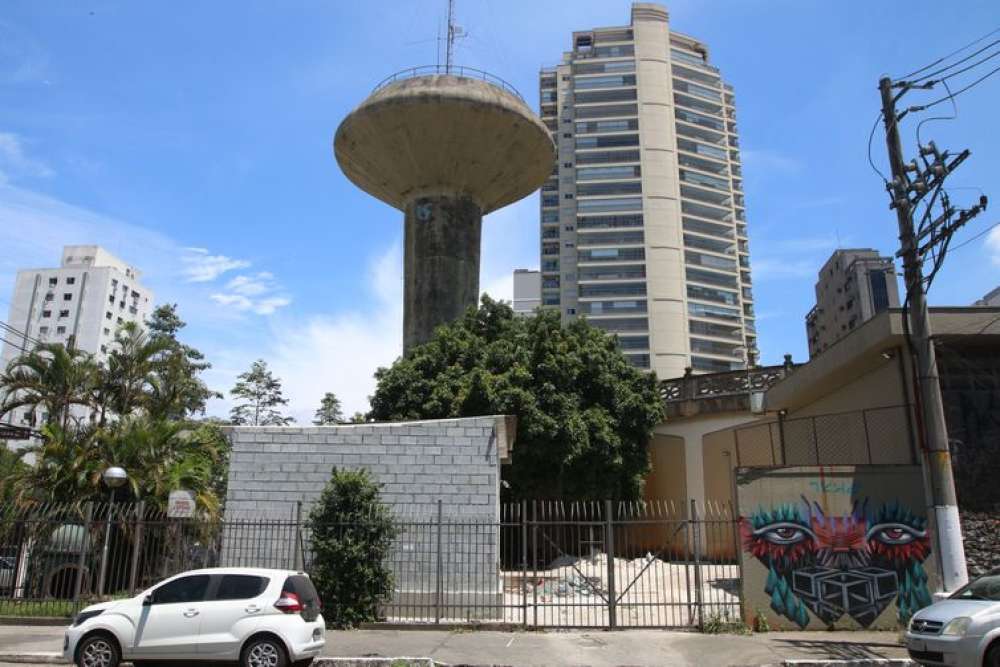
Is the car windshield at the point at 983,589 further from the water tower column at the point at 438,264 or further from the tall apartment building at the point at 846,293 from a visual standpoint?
the tall apartment building at the point at 846,293

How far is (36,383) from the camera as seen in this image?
2200cm

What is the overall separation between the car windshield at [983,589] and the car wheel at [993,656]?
821mm

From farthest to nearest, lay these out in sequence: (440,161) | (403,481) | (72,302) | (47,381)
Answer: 1. (72,302)
2. (440,161)
3. (47,381)
4. (403,481)

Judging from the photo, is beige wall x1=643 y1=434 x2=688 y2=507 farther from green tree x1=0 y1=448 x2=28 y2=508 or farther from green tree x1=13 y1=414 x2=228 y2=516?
green tree x1=0 y1=448 x2=28 y2=508

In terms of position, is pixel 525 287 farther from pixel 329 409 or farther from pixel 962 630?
pixel 962 630

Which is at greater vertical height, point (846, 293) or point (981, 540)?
point (846, 293)

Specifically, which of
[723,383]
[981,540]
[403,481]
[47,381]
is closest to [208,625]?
[403,481]

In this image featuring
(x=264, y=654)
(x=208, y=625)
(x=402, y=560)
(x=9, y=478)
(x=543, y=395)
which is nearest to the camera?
(x=264, y=654)

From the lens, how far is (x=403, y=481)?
15.6 meters

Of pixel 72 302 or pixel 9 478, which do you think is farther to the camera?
pixel 72 302

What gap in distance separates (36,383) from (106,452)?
18.4ft

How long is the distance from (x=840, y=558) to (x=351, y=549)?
918cm

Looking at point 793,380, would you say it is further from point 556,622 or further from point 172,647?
point 172,647

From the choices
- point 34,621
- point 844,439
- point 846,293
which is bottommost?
point 34,621
